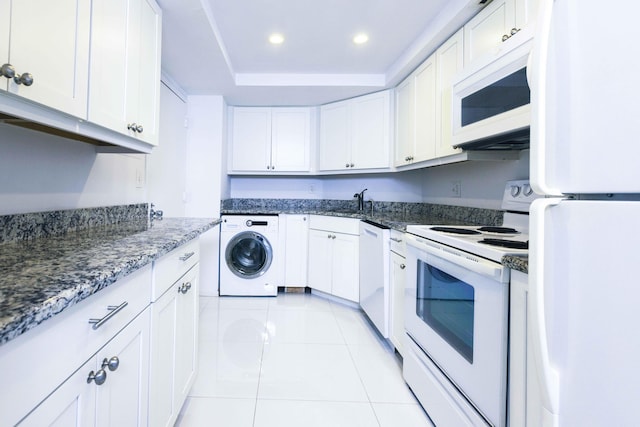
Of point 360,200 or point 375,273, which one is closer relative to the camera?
A: point 375,273

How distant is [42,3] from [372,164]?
8.33 feet

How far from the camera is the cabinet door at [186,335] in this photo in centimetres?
126

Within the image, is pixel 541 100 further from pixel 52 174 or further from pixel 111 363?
pixel 52 174

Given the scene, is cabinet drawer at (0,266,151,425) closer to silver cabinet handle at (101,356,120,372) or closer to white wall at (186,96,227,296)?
silver cabinet handle at (101,356,120,372)

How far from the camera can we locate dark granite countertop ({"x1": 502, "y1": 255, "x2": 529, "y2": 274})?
34.4 inches

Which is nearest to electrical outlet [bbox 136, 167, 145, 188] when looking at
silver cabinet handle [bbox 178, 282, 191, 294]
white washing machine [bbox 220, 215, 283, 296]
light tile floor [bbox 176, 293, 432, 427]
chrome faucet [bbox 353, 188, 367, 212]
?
white washing machine [bbox 220, 215, 283, 296]

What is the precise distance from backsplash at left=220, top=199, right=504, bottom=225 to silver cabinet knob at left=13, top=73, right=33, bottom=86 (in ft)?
6.98

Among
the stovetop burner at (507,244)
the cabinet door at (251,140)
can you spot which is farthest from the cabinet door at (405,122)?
the cabinet door at (251,140)

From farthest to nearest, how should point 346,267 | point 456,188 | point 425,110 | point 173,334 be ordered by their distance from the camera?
point 346,267
point 456,188
point 425,110
point 173,334

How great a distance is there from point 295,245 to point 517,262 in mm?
2464

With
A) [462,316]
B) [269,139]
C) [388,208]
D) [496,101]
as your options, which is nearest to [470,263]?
[462,316]

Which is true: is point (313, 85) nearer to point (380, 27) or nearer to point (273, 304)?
point (380, 27)

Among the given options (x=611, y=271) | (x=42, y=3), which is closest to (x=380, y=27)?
(x=42, y=3)

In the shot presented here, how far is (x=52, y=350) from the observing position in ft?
1.74
